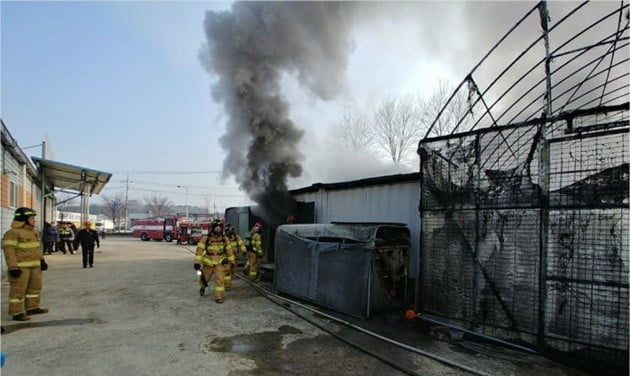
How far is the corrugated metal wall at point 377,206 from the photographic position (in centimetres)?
715

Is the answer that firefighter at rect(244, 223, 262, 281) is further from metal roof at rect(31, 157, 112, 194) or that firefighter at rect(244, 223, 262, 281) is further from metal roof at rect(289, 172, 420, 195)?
metal roof at rect(31, 157, 112, 194)

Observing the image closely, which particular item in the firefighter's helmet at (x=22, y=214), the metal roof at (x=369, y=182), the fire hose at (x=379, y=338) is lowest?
the fire hose at (x=379, y=338)

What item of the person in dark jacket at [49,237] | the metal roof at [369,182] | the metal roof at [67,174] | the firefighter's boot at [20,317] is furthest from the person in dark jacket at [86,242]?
the metal roof at [369,182]

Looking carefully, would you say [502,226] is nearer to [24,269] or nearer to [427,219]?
[427,219]

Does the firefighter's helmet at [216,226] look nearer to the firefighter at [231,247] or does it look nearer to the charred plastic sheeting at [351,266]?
the firefighter at [231,247]

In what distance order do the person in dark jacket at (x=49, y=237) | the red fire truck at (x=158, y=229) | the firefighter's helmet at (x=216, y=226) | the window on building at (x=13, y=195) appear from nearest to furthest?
the firefighter's helmet at (x=216, y=226) < the window on building at (x=13, y=195) < the person in dark jacket at (x=49, y=237) < the red fire truck at (x=158, y=229)

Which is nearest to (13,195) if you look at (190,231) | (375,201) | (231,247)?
(231,247)

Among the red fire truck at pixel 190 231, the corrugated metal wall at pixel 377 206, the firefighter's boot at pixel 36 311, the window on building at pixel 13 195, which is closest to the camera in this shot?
the firefighter's boot at pixel 36 311

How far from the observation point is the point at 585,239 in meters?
4.05

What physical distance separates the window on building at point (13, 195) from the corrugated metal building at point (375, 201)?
8573 millimetres

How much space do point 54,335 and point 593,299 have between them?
6735 mm

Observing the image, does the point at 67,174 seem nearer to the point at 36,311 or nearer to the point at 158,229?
the point at 36,311

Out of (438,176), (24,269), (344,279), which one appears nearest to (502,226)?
(438,176)

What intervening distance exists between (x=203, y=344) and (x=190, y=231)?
81.8 ft
